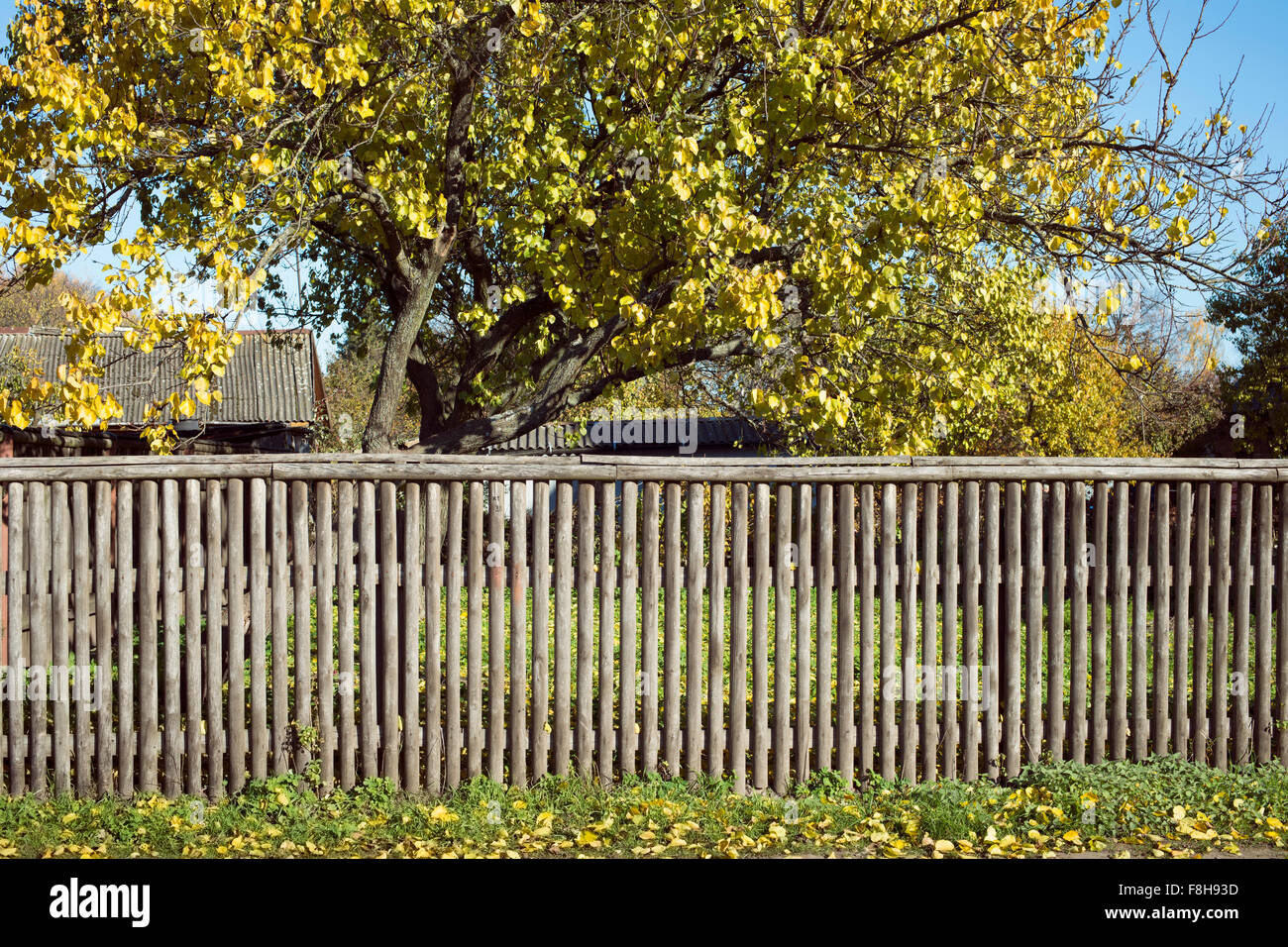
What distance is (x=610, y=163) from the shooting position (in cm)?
862

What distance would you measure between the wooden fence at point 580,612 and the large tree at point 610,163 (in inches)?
53.5

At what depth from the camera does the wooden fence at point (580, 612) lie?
4.96 metres

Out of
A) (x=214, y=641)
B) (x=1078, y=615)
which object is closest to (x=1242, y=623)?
(x=1078, y=615)

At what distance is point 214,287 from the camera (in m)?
6.40

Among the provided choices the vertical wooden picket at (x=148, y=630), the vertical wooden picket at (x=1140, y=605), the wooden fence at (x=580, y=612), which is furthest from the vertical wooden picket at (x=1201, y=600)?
the vertical wooden picket at (x=148, y=630)

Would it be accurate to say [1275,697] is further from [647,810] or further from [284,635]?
[284,635]

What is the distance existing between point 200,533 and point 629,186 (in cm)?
447

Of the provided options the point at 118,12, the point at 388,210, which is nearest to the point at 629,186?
the point at 388,210

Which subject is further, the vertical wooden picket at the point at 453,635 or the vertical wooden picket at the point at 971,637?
the vertical wooden picket at the point at 971,637

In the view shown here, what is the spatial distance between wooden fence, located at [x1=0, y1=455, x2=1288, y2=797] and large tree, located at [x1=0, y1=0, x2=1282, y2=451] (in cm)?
136

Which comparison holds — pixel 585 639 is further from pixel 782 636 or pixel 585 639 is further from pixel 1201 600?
pixel 1201 600

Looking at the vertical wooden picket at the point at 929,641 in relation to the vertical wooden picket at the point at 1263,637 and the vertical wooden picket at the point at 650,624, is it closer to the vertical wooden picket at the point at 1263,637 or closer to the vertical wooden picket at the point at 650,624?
the vertical wooden picket at the point at 650,624

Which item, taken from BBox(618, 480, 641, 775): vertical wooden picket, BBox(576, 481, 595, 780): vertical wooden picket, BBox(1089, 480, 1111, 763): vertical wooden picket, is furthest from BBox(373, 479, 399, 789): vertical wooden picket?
BBox(1089, 480, 1111, 763): vertical wooden picket

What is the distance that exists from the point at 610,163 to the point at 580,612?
4848 mm
